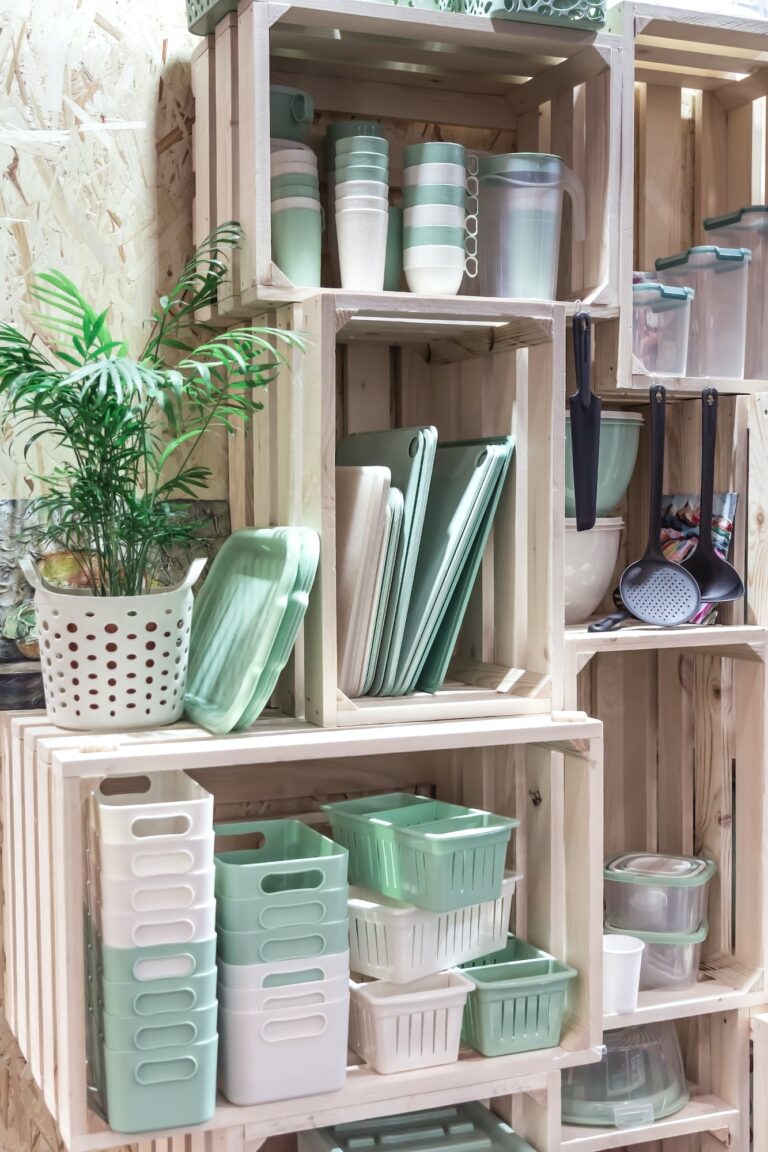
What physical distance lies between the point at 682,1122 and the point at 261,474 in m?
1.18

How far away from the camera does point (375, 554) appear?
1668 mm

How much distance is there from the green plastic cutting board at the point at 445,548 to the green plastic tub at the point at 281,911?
329 mm

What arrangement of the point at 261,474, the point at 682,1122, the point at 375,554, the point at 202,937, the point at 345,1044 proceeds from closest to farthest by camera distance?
the point at 202,937, the point at 345,1044, the point at 375,554, the point at 261,474, the point at 682,1122

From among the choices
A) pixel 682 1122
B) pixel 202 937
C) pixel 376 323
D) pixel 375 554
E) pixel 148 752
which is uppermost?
pixel 376 323

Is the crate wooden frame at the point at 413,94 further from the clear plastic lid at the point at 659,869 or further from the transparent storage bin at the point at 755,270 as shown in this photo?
the clear plastic lid at the point at 659,869

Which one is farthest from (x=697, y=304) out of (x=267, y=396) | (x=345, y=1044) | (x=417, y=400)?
(x=345, y=1044)

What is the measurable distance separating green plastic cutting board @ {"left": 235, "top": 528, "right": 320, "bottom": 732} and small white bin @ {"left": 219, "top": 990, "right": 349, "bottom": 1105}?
35 cm

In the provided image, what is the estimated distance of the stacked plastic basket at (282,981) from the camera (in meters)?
1.51

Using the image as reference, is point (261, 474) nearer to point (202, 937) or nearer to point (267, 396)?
point (267, 396)

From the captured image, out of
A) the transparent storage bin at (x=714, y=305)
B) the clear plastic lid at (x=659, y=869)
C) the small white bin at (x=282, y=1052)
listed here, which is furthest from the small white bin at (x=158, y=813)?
the transparent storage bin at (x=714, y=305)

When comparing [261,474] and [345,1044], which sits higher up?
[261,474]

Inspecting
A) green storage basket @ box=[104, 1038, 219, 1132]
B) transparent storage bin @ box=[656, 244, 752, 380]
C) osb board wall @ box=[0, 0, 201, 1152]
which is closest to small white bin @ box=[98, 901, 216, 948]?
green storage basket @ box=[104, 1038, 219, 1132]

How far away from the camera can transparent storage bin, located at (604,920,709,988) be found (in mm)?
1994

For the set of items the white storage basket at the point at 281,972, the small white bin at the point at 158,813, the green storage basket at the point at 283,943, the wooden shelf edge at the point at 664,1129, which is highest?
the small white bin at the point at 158,813
